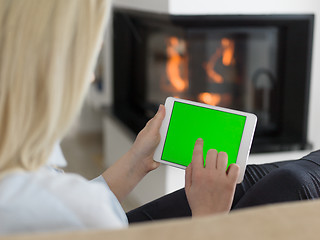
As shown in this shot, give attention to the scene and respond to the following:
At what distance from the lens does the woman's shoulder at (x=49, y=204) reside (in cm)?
72

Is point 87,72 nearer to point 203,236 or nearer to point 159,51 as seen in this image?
point 203,236

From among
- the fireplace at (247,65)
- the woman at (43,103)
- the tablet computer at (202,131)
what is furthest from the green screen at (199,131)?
the fireplace at (247,65)

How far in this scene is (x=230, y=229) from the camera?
25.3 inches

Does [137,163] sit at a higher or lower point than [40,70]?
lower

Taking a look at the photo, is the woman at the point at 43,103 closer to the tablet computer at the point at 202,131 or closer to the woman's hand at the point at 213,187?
the woman's hand at the point at 213,187

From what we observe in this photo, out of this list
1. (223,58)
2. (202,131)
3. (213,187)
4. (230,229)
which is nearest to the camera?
(230,229)

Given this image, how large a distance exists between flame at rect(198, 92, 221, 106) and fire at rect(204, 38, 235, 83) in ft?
0.22

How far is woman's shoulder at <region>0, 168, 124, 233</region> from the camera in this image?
720mm

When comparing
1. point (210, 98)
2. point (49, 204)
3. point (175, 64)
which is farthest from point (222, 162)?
point (175, 64)

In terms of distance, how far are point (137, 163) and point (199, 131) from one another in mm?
158

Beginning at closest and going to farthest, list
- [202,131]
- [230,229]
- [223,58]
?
[230,229] → [202,131] → [223,58]

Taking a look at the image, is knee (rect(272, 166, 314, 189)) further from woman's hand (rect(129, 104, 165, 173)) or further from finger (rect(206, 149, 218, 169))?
woman's hand (rect(129, 104, 165, 173))

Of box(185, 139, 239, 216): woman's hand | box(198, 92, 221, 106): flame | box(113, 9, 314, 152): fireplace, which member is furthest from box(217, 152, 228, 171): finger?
box(198, 92, 221, 106): flame

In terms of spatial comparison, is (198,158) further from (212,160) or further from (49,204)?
(49,204)
